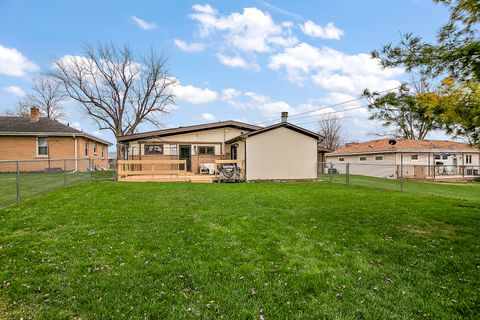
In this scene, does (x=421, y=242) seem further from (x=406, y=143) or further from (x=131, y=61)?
(x=131, y=61)

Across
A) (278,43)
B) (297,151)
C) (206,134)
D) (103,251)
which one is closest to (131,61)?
(206,134)

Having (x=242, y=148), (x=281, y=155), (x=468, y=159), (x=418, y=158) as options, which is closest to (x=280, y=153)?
(x=281, y=155)

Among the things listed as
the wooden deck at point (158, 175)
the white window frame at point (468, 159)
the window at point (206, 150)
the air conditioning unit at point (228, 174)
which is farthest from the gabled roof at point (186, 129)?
the white window frame at point (468, 159)

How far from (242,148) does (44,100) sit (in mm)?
33450

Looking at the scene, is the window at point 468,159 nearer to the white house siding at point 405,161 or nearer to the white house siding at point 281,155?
the white house siding at point 405,161

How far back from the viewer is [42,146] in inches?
810

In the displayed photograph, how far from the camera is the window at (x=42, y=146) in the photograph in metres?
20.5

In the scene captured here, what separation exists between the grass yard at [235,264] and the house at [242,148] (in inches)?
385

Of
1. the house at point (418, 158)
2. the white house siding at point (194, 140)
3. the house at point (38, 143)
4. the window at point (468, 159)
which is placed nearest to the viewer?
the house at point (38, 143)

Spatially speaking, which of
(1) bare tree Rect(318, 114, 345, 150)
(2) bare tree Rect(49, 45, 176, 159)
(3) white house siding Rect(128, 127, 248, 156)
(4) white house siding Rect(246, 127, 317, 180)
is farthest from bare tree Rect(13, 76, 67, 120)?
(1) bare tree Rect(318, 114, 345, 150)

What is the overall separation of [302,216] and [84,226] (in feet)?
15.9

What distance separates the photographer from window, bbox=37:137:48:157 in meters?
20.5

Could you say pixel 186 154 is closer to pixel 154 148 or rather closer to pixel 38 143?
pixel 154 148

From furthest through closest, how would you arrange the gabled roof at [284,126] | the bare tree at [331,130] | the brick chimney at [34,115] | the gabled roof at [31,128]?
1. the bare tree at [331,130]
2. the brick chimney at [34,115]
3. the gabled roof at [31,128]
4. the gabled roof at [284,126]
